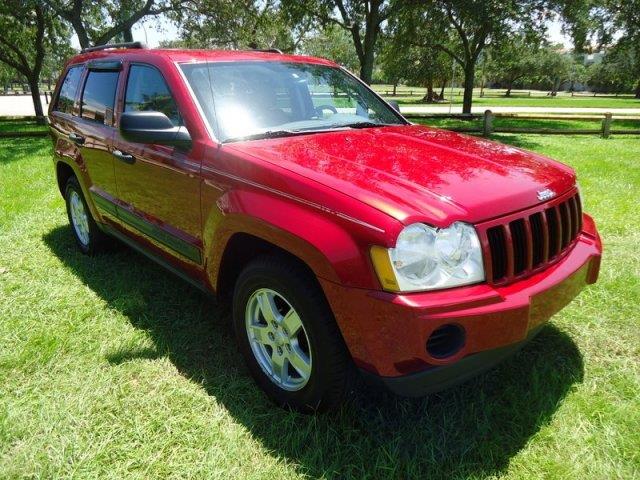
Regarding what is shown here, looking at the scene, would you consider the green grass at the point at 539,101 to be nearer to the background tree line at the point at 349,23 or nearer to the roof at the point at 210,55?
the background tree line at the point at 349,23

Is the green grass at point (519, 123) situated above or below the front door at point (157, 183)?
below

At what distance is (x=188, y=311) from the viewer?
3684 millimetres

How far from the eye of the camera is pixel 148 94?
133 inches

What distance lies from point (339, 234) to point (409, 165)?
0.66m

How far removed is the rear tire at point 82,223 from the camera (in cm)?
461

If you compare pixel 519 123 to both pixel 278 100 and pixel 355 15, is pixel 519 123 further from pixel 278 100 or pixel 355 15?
pixel 278 100

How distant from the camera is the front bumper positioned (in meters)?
1.92

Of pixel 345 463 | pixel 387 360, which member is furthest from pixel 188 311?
pixel 387 360

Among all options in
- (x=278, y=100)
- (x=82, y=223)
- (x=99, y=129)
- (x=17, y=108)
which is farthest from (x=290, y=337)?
(x=17, y=108)

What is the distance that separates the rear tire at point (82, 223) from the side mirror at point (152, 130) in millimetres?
2069

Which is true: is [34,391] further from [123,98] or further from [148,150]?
[123,98]

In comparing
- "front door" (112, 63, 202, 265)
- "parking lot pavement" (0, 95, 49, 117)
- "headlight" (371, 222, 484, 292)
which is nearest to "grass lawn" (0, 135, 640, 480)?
"front door" (112, 63, 202, 265)

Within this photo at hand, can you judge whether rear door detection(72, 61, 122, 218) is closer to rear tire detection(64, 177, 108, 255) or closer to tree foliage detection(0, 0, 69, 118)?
rear tire detection(64, 177, 108, 255)

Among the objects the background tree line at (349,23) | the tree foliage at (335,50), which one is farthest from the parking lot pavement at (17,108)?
the tree foliage at (335,50)
